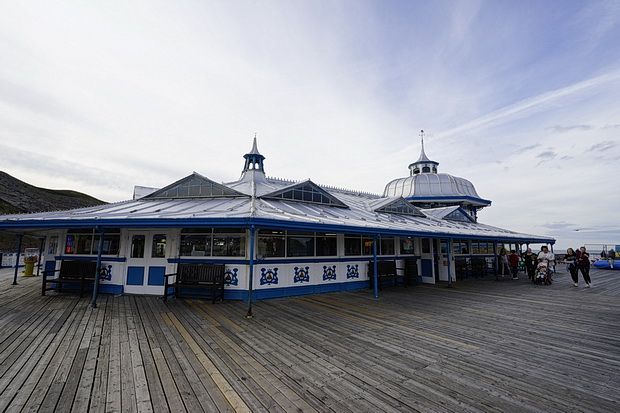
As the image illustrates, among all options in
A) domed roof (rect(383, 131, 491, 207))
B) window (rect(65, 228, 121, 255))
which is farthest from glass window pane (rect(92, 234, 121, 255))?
domed roof (rect(383, 131, 491, 207))

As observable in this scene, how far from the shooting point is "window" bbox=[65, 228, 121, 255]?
31.0ft

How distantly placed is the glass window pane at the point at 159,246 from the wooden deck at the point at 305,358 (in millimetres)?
1897

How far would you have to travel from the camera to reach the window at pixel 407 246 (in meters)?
13.0

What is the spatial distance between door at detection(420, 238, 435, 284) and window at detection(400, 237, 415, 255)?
1.94 ft

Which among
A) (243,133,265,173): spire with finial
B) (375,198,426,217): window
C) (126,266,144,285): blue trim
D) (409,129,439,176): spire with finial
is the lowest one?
(126,266,144,285): blue trim

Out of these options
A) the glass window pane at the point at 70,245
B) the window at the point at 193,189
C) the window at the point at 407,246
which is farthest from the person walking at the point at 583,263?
the glass window pane at the point at 70,245

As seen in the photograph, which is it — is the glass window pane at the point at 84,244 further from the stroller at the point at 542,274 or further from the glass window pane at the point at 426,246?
the stroller at the point at 542,274

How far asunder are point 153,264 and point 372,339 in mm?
7541

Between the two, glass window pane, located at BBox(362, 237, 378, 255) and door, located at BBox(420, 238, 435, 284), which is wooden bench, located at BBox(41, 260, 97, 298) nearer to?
glass window pane, located at BBox(362, 237, 378, 255)

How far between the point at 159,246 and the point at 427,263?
1153 centimetres

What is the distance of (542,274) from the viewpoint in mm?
12805

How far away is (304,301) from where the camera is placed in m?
8.31

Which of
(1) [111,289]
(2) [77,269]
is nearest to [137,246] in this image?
(1) [111,289]

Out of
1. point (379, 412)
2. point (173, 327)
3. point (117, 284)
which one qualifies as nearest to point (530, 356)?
point (379, 412)
